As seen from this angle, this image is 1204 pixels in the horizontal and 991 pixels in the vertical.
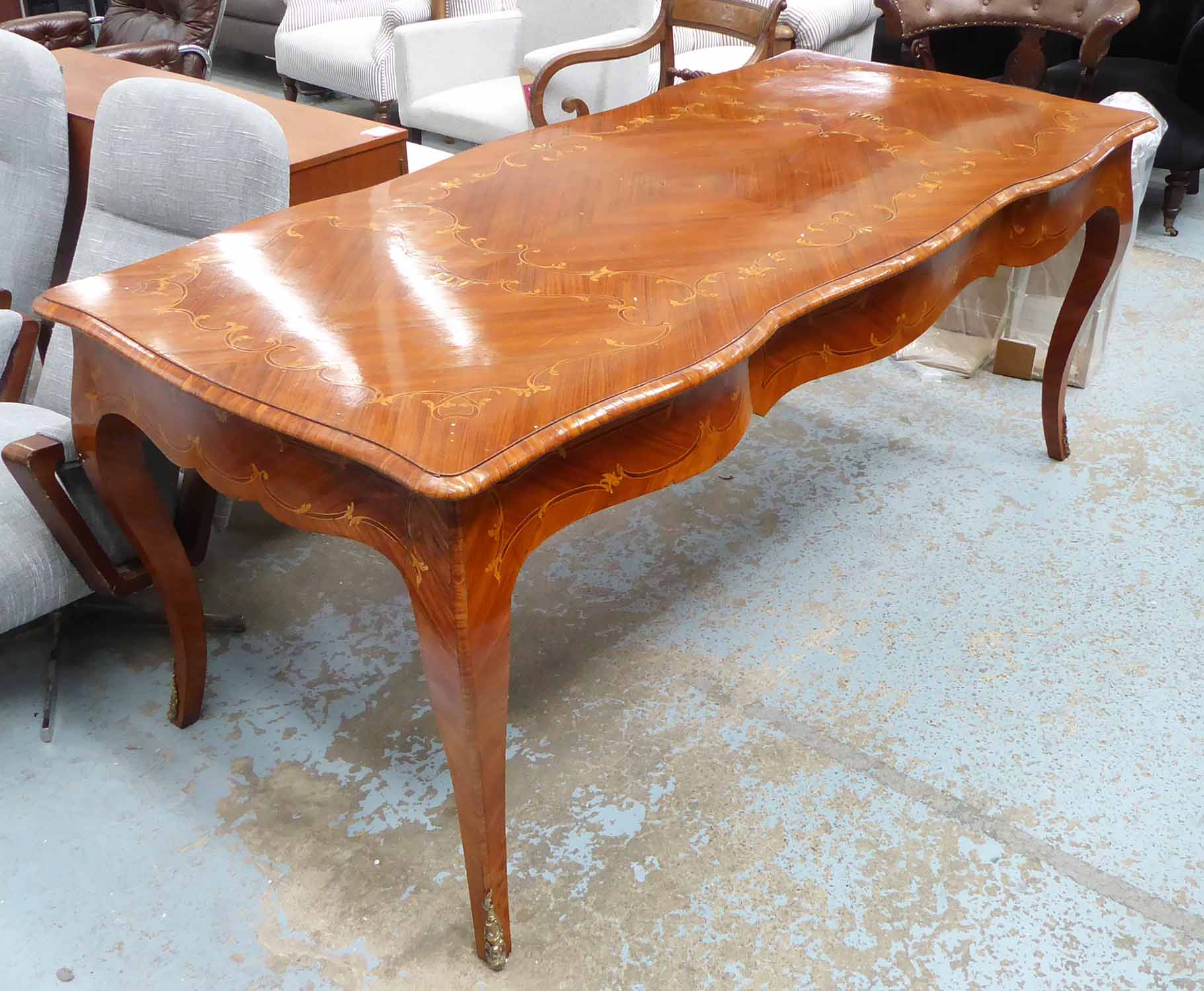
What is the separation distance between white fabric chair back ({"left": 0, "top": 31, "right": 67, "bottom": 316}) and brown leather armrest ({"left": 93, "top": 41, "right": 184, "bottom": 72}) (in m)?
1.47

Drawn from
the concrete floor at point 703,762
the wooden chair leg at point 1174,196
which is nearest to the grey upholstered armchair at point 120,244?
the concrete floor at point 703,762

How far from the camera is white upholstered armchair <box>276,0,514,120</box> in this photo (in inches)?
191

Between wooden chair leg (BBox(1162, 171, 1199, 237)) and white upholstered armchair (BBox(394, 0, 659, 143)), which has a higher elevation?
white upholstered armchair (BBox(394, 0, 659, 143))

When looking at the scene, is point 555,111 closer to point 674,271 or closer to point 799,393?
point 799,393

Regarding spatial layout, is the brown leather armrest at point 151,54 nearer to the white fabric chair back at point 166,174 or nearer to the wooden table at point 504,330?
the white fabric chair back at point 166,174

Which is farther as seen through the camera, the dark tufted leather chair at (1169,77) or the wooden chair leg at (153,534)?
the dark tufted leather chair at (1169,77)

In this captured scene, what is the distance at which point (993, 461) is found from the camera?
274 centimetres

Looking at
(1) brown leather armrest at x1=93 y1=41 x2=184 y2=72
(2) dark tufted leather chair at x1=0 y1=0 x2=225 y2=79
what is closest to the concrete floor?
(1) brown leather armrest at x1=93 y1=41 x2=184 y2=72

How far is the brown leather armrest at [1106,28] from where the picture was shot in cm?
291

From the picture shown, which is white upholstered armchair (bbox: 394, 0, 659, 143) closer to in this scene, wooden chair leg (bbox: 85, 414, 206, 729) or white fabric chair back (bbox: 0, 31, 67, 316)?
white fabric chair back (bbox: 0, 31, 67, 316)

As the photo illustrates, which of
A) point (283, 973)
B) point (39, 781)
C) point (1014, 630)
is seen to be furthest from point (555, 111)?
point (283, 973)

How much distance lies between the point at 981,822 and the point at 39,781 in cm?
153

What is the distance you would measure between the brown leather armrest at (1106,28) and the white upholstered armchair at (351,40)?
8.73ft

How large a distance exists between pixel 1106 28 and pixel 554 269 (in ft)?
6.87
